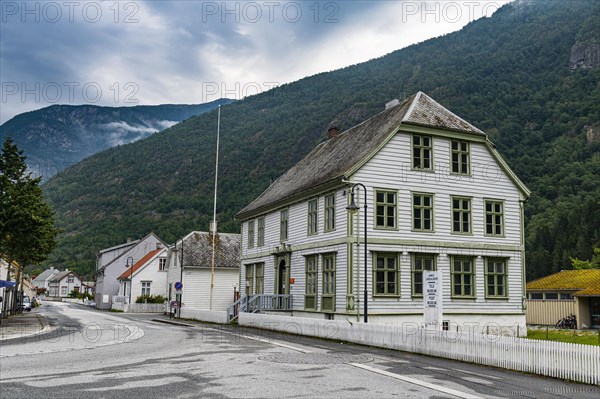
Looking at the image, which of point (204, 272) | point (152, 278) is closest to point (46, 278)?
point (152, 278)

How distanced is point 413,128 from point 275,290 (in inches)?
506

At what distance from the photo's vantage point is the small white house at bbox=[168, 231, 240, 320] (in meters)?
54.7

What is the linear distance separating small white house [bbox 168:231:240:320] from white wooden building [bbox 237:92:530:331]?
72.8 ft

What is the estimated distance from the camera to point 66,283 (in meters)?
163

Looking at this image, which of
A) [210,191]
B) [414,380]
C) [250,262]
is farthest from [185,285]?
[210,191]

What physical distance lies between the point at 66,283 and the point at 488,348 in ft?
535

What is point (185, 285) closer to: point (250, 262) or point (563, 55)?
point (250, 262)

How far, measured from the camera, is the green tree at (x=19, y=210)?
36.5 m

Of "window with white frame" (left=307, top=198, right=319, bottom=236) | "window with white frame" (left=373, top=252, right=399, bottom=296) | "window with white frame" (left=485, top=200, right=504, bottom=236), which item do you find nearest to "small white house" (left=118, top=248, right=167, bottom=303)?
"window with white frame" (left=307, top=198, right=319, bottom=236)

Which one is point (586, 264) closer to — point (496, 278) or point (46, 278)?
point (496, 278)

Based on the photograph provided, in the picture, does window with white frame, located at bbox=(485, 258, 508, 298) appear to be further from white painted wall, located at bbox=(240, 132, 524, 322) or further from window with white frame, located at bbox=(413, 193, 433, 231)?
window with white frame, located at bbox=(413, 193, 433, 231)

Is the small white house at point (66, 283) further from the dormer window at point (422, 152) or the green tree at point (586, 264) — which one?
the dormer window at point (422, 152)

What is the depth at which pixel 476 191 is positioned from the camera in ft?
104

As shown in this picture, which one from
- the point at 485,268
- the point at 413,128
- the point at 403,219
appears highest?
the point at 413,128
